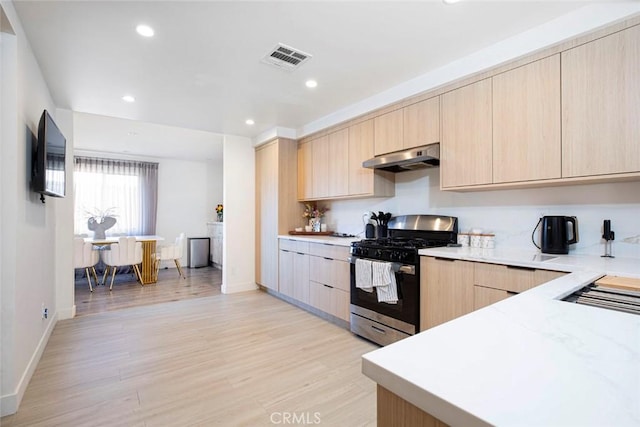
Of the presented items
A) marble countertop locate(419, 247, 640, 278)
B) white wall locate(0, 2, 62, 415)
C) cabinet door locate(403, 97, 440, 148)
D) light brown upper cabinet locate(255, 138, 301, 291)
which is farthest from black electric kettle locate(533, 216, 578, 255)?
white wall locate(0, 2, 62, 415)

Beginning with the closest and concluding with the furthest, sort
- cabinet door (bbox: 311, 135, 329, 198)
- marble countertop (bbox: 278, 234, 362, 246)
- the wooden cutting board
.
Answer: the wooden cutting board < marble countertop (bbox: 278, 234, 362, 246) < cabinet door (bbox: 311, 135, 329, 198)

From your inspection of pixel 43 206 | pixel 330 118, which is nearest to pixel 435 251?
pixel 330 118

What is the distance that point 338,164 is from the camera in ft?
12.5

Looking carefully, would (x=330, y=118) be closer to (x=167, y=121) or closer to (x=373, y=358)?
(x=167, y=121)

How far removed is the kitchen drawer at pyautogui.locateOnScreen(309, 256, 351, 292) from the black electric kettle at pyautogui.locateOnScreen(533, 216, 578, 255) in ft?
5.58

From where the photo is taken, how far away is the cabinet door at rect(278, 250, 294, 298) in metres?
4.09

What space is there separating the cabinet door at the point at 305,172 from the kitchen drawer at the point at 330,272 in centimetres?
107

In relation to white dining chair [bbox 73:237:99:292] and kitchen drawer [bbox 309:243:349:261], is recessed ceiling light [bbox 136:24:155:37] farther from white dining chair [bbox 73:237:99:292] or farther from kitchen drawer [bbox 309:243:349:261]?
white dining chair [bbox 73:237:99:292]

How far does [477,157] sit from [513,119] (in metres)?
0.35

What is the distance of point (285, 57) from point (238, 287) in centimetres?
346

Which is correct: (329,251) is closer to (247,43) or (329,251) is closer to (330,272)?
(330,272)

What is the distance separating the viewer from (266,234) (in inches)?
184

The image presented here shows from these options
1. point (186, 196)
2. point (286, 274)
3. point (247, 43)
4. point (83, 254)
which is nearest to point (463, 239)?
point (286, 274)

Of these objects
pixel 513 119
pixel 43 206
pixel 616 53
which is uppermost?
pixel 616 53
